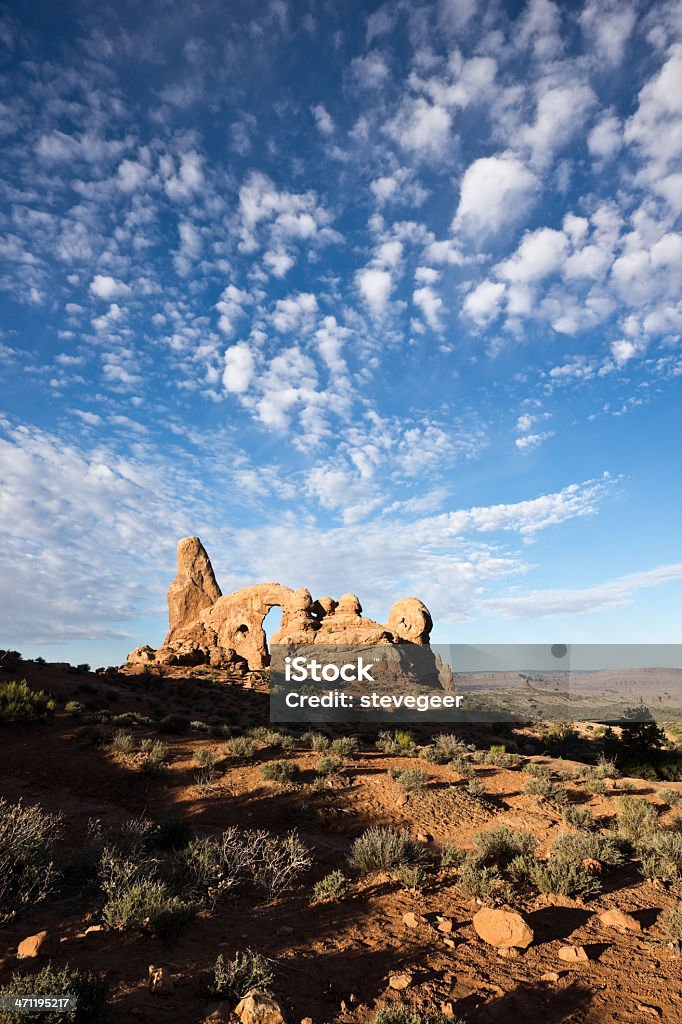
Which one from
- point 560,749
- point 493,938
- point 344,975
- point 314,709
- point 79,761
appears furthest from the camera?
point 314,709

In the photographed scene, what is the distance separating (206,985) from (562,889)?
6.22m

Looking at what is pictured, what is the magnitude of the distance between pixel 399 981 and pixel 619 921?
165 inches

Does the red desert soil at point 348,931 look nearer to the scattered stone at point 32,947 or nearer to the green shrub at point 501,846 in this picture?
the scattered stone at point 32,947

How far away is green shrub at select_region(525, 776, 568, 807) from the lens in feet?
48.2

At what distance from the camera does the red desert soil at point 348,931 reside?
5254 mm

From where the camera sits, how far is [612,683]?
125500mm

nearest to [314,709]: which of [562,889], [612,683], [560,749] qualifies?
[560,749]

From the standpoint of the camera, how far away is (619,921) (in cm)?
760

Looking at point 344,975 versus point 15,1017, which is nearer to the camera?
point 15,1017

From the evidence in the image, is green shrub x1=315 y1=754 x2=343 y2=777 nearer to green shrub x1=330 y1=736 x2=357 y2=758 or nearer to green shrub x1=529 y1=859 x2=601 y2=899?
green shrub x1=330 y1=736 x2=357 y2=758

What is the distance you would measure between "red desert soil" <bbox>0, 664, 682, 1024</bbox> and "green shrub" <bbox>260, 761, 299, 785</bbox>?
0.26 metres

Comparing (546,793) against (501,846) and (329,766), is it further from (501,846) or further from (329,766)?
(329,766)

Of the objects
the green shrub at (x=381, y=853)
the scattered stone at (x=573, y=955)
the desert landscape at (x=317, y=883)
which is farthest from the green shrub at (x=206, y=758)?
the scattered stone at (x=573, y=955)

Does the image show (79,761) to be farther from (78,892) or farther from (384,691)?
(384,691)
